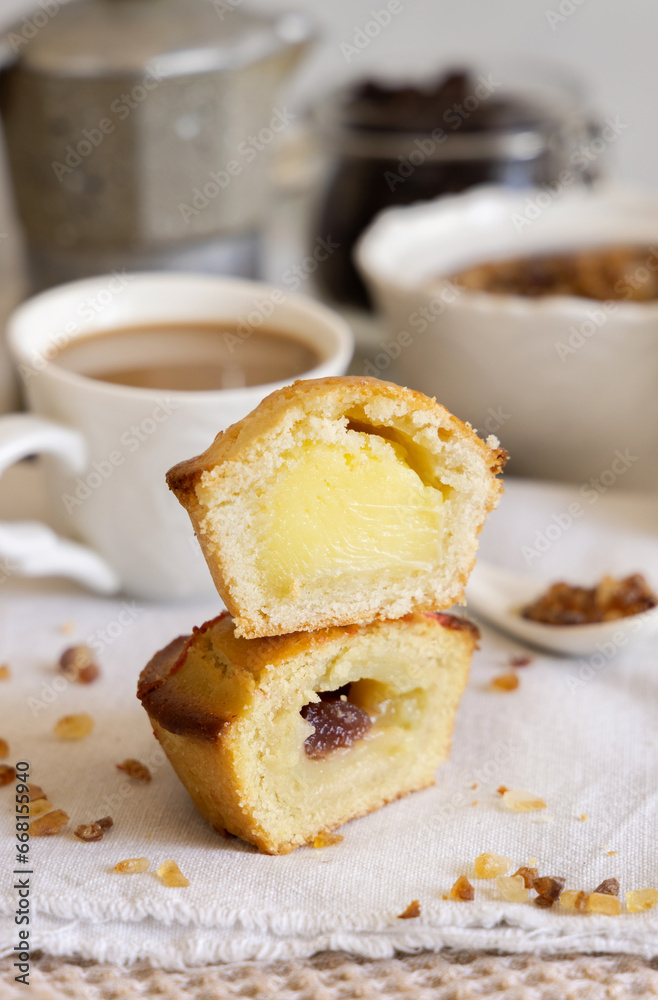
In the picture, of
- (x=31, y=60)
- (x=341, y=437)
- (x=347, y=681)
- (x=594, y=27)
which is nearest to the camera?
(x=341, y=437)

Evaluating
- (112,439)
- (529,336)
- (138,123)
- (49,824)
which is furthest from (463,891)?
(138,123)

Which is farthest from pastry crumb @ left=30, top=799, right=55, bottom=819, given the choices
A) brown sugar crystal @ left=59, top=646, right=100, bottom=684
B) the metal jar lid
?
the metal jar lid

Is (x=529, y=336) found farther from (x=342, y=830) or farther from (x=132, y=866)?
(x=132, y=866)

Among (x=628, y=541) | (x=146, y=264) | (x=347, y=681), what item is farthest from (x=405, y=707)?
(x=146, y=264)

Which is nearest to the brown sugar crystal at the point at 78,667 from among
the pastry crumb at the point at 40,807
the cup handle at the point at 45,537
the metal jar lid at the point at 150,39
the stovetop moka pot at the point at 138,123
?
the cup handle at the point at 45,537

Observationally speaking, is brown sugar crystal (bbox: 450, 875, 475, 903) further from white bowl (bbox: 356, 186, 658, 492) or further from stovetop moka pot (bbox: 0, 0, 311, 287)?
stovetop moka pot (bbox: 0, 0, 311, 287)

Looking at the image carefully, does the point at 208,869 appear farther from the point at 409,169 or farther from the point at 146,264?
the point at 409,169

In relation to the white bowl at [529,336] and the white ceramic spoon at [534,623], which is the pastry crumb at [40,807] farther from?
the white bowl at [529,336]
